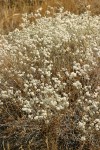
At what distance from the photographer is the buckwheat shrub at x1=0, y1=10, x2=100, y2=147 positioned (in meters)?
3.52

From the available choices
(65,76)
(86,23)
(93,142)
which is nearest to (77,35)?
(86,23)

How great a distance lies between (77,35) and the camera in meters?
4.62

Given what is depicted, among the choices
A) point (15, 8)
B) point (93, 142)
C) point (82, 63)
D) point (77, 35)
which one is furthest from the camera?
point (15, 8)

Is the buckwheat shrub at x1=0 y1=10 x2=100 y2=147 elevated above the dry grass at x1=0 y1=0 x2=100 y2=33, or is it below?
below

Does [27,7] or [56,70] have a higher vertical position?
[27,7]

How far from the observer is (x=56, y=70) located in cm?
417

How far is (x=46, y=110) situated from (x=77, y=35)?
4.54 ft

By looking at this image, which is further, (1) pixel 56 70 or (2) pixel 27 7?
(2) pixel 27 7

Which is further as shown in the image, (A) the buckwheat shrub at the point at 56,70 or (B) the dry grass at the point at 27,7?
(B) the dry grass at the point at 27,7

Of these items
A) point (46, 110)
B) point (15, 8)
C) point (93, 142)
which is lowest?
point (93, 142)

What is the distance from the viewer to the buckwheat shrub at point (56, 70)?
3.52 meters

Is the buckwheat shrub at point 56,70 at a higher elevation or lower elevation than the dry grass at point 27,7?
lower

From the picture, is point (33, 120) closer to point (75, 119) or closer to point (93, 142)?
point (75, 119)

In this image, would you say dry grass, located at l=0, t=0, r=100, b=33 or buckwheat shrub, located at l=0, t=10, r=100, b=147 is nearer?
buckwheat shrub, located at l=0, t=10, r=100, b=147
